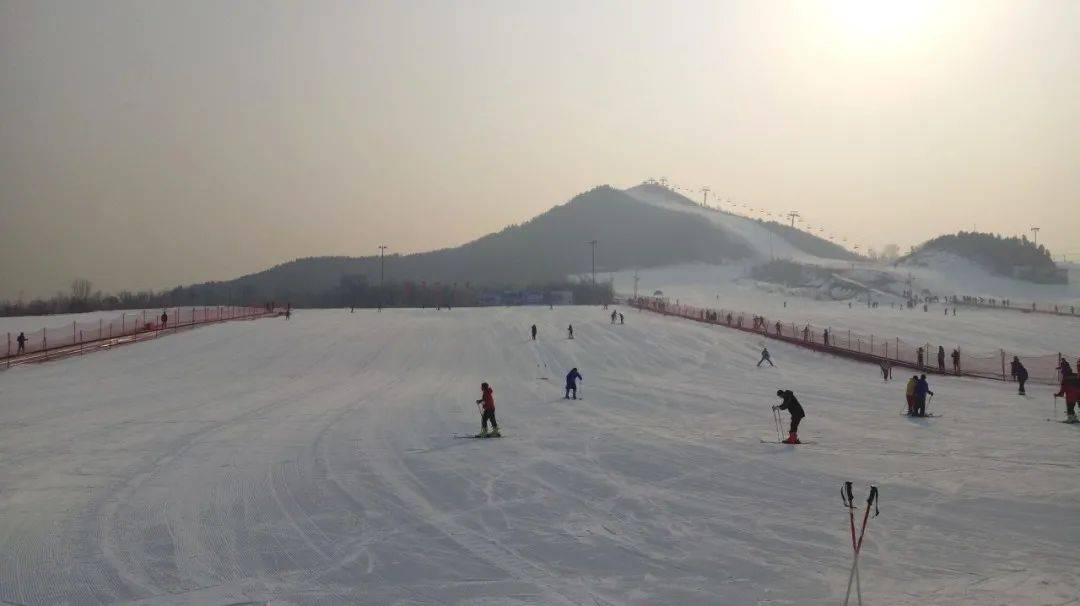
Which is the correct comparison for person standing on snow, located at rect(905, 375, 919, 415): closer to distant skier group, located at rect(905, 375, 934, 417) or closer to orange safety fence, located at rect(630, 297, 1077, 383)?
distant skier group, located at rect(905, 375, 934, 417)

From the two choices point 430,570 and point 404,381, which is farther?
point 404,381

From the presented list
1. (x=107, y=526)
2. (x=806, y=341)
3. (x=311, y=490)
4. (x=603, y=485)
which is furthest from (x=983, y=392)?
(x=107, y=526)

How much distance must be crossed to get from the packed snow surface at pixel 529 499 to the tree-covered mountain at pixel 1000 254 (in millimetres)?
139976

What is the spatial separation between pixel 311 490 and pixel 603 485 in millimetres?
4761

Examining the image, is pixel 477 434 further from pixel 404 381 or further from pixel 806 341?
pixel 806 341

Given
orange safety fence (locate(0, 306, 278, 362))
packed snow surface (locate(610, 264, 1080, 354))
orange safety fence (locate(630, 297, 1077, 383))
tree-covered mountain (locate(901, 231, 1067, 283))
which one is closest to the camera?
orange safety fence (locate(630, 297, 1077, 383))

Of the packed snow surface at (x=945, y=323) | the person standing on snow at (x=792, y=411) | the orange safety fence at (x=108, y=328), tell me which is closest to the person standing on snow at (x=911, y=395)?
the person standing on snow at (x=792, y=411)

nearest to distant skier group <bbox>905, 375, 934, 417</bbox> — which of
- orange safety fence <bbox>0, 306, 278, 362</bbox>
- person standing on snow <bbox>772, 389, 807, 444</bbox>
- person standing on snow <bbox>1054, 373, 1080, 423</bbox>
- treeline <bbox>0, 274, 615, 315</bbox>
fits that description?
person standing on snow <bbox>1054, 373, 1080, 423</bbox>

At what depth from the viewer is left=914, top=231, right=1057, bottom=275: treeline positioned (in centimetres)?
15750

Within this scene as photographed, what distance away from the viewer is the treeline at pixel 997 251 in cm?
15750

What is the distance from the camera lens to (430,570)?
9.65 metres

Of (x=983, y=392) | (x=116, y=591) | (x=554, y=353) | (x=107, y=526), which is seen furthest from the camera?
(x=554, y=353)

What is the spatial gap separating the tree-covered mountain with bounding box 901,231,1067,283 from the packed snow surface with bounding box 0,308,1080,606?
140 meters

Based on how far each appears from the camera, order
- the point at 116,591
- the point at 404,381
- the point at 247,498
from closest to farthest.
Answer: the point at 116,591 < the point at 247,498 < the point at 404,381
